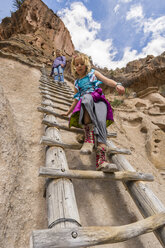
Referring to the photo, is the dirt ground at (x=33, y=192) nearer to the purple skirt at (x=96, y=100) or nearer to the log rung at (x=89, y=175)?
the log rung at (x=89, y=175)

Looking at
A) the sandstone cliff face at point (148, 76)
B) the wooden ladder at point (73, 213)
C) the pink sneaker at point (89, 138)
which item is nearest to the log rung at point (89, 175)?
the wooden ladder at point (73, 213)

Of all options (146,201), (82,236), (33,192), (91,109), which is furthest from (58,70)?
(82,236)

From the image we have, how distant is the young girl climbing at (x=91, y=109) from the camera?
4.16ft

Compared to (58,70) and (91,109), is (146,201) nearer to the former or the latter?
(91,109)

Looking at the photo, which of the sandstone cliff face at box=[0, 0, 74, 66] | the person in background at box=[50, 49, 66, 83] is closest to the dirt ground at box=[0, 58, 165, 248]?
the person in background at box=[50, 49, 66, 83]

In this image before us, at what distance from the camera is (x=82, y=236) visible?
62 cm

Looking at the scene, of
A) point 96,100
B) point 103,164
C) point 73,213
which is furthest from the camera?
point 96,100

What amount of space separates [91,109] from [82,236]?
0.97m

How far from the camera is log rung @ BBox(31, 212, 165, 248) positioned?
56 cm

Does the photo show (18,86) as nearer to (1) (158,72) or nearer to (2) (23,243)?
(2) (23,243)

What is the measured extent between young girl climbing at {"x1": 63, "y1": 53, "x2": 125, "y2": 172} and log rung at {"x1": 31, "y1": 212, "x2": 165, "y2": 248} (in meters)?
0.38

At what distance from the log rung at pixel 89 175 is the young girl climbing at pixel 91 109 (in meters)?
0.07

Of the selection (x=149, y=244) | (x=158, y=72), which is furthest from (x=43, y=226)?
(x=158, y=72)

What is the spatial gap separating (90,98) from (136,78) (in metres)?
7.51
